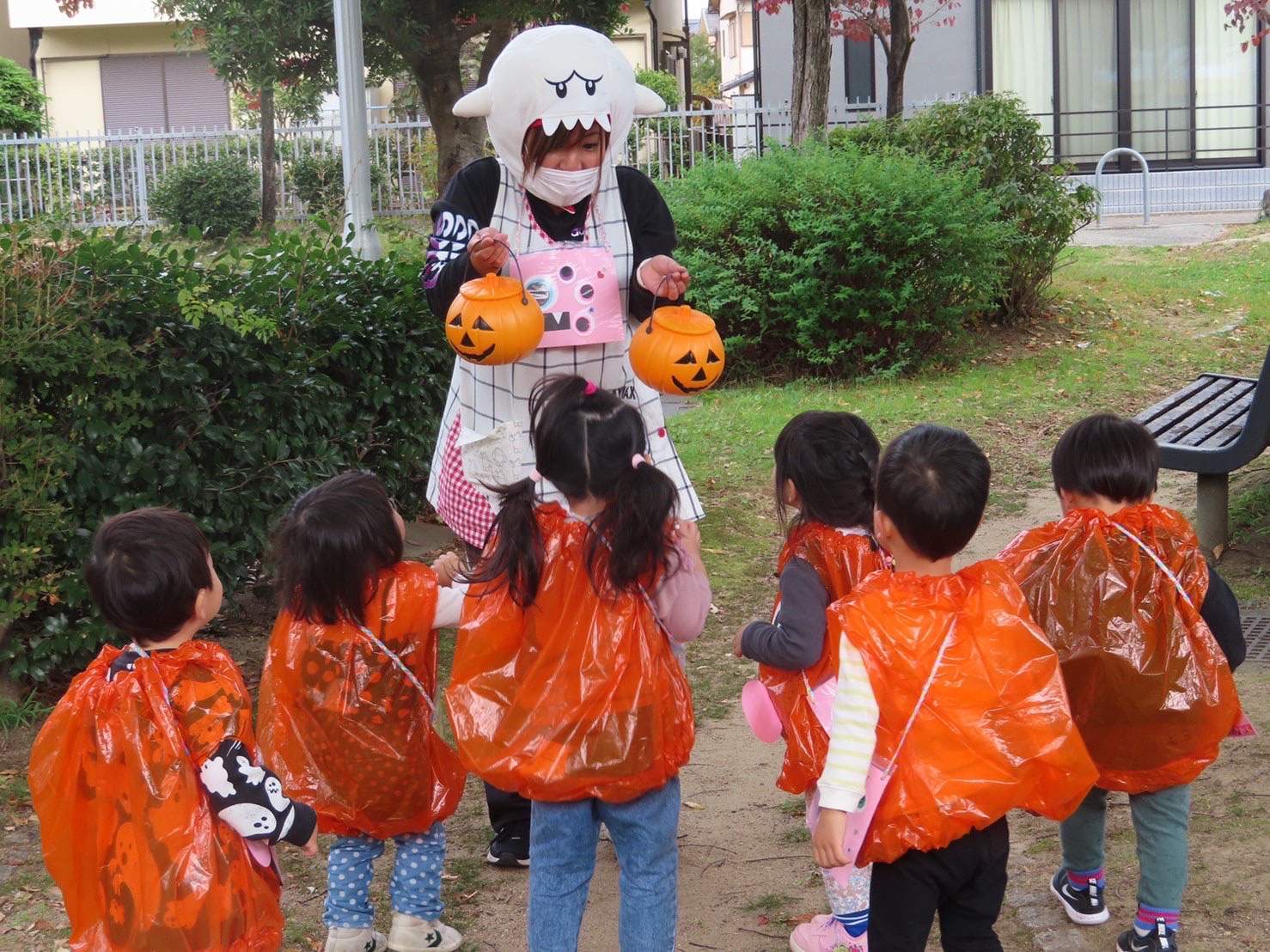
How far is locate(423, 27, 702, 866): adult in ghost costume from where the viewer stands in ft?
10.8

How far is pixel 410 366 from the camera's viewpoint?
569 centimetres

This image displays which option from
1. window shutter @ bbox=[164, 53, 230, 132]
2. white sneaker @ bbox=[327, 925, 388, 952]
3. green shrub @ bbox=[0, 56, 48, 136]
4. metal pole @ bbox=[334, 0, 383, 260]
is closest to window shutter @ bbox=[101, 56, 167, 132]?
window shutter @ bbox=[164, 53, 230, 132]

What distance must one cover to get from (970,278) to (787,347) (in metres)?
1.34

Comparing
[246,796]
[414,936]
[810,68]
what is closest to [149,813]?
[246,796]

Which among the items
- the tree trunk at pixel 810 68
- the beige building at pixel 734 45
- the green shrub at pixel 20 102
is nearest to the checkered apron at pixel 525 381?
the tree trunk at pixel 810 68

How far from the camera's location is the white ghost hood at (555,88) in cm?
328

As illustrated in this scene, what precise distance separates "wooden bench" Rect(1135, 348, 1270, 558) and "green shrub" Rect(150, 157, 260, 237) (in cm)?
1381

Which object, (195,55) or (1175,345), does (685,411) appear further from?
(195,55)

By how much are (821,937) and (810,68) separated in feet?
32.0

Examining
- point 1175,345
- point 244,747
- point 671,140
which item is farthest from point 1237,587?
point 671,140

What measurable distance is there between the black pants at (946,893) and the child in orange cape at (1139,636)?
487 millimetres

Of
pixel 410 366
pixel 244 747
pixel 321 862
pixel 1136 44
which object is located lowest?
pixel 321 862

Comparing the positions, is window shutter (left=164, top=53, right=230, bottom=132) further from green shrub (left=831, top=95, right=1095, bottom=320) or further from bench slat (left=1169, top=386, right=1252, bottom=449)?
bench slat (left=1169, top=386, right=1252, bottom=449)

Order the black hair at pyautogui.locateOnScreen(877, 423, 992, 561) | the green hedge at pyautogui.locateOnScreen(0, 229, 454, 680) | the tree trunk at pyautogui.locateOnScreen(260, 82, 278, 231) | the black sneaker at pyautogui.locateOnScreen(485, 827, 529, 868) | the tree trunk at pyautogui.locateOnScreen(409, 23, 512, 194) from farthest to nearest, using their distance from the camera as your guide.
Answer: the tree trunk at pyautogui.locateOnScreen(260, 82, 278, 231) → the tree trunk at pyautogui.locateOnScreen(409, 23, 512, 194) → the green hedge at pyautogui.locateOnScreen(0, 229, 454, 680) → the black sneaker at pyautogui.locateOnScreen(485, 827, 529, 868) → the black hair at pyautogui.locateOnScreen(877, 423, 992, 561)
